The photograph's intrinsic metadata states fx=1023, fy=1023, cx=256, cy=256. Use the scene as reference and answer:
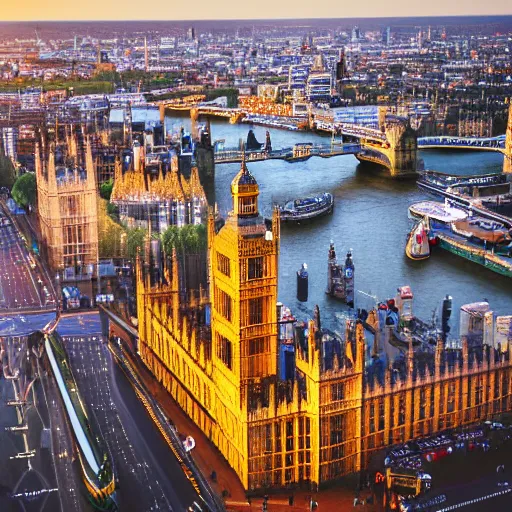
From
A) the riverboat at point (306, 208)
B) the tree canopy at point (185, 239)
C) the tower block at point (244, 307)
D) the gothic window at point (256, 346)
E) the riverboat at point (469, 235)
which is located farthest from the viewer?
the riverboat at point (306, 208)

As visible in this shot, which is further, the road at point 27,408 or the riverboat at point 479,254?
the riverboat at point 479,254

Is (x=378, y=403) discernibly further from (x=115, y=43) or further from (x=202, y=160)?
(x=115, y=43)

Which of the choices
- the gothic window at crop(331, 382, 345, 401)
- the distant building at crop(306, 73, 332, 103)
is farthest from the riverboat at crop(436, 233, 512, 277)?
the distant building at crop(306, 73, 332, 103)

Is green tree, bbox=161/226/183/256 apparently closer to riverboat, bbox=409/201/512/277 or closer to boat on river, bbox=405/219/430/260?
boat on river, bbox=405/219/430/260

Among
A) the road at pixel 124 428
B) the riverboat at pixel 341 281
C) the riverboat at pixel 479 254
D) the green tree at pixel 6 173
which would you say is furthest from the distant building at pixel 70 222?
the riverboat at pixel 479 254

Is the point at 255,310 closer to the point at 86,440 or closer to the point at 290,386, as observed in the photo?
the point at 290,386

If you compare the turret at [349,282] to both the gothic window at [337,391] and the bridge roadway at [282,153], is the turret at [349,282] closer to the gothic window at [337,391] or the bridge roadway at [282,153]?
the gothic window at [337,391]
